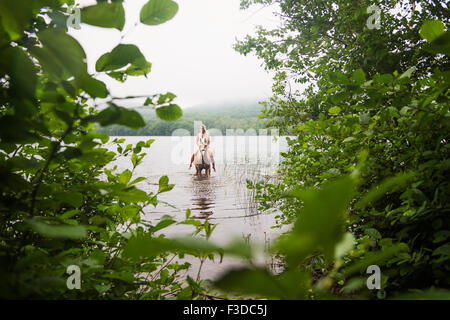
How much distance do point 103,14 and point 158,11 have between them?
17 centimetres

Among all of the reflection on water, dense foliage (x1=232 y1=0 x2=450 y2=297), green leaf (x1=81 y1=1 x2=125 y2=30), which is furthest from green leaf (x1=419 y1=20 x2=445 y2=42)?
the reflection on water

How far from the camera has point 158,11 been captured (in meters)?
0.62

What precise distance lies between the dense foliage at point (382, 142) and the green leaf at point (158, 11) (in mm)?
511

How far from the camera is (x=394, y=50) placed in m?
3.45

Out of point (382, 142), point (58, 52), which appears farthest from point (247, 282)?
point (382, 142)

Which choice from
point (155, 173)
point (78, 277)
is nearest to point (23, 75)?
point (78, 277)

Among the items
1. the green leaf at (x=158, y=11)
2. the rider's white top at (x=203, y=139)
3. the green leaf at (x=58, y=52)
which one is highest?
the rider's white top at (x=203, y=139)

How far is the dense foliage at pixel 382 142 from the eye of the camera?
101 centimetres

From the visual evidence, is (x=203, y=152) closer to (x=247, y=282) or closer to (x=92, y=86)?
(x=92, y=86)

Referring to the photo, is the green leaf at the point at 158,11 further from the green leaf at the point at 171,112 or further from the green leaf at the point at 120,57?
the green leaf at the point at 171,112

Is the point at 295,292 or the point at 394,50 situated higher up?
the point at 394,50

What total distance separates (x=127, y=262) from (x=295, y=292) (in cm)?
82

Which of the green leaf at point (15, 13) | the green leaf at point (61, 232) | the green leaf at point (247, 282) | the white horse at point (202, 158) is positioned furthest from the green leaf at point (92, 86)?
the white horse at point (202, 158)
